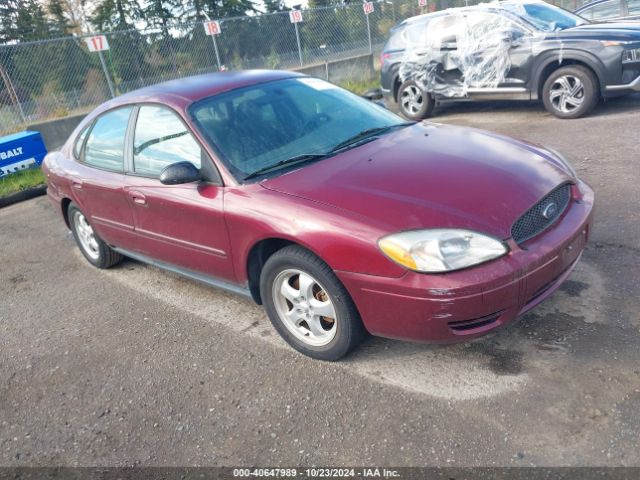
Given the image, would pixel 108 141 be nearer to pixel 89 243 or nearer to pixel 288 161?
pixel 89 243

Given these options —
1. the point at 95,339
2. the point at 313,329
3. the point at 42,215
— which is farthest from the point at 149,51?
the point at 313,329

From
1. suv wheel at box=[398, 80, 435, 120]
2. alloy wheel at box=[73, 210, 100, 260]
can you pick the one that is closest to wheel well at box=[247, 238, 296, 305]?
alloy wheel at box=[73, 210, 100, 260]

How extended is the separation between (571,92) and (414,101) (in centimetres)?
263

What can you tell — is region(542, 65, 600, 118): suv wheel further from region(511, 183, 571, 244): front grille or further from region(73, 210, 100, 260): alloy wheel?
region(73, 210, 100, 260): alloy wheel

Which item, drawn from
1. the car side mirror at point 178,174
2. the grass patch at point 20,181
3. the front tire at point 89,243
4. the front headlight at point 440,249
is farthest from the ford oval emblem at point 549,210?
the grass patch at point 20,181

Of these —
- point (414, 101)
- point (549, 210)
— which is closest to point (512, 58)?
point (414, 101)

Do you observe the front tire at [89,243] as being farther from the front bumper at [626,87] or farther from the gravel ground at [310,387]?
the front bumper at [626,87]

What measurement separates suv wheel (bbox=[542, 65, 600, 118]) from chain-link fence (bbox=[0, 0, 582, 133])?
8.91m

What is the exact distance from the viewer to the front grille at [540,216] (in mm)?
2736

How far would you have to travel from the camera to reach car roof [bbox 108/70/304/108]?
377 centimetres

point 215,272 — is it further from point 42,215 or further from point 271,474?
point 42,215

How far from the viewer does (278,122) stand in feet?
11.9

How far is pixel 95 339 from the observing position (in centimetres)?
385

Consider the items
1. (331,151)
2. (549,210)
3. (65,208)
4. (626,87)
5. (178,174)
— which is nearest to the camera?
(549,210)
